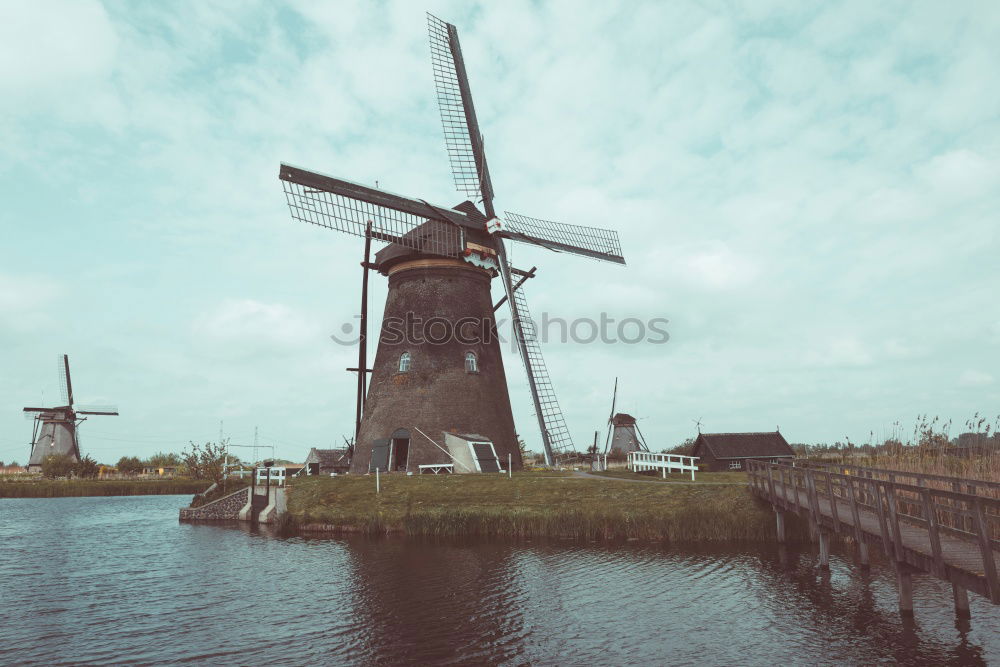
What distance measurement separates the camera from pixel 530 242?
27.5 m

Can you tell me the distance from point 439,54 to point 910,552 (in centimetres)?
2559

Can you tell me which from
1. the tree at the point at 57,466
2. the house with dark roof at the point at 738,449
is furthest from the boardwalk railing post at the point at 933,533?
the tree at the point at 57,466

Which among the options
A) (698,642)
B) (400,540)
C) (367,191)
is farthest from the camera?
(367,191)

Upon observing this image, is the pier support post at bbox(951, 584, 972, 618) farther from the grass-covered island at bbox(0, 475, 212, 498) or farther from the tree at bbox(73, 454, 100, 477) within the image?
the tree at bbox(73, 454, 100, 477)

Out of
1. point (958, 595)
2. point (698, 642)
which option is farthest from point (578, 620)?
point (958, 595)

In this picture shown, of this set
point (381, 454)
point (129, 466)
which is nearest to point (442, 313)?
point (381, 454)

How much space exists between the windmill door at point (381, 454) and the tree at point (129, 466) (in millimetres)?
49902

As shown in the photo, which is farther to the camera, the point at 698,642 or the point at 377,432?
the point at 377,432

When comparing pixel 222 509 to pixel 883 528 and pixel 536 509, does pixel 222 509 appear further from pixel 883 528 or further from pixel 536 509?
pixel 883 528

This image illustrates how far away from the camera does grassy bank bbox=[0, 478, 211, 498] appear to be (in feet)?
139

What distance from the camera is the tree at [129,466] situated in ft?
205

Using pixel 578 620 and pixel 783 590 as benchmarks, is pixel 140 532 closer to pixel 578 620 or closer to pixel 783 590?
pixel 578 620

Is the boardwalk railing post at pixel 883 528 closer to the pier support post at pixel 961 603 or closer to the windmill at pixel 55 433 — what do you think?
the pier support post at pixel 961 603

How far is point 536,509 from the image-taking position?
60.7 ft
